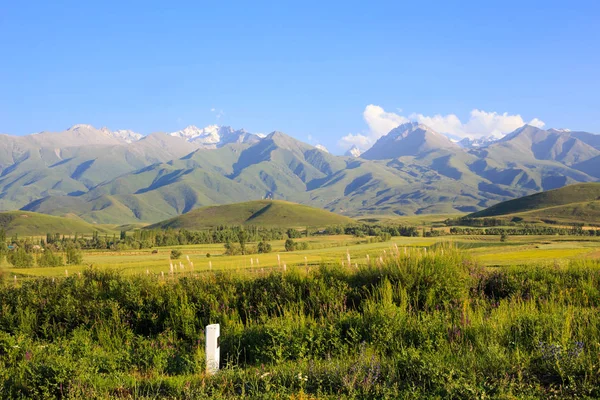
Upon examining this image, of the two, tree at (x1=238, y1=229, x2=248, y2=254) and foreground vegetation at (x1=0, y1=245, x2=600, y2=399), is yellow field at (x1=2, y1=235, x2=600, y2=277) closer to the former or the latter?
foreground vegetation at (x1=0, y1=245, x2=600, y2=399)

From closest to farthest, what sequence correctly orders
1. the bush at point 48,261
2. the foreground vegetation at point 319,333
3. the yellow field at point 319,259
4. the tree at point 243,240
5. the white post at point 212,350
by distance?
the foreground vegetation at point 319,333 < the white post at point 212,350 < the yellow field at point 319,259 < the bush at point 48,261 < the tree at point 243,240

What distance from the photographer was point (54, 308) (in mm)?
13461

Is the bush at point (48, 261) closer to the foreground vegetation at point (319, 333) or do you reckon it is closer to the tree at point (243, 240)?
the tree at point (243, 240)

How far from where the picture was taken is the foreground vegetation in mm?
7582

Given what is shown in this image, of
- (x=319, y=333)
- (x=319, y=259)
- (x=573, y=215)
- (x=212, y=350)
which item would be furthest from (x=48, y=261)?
(x=573, y=215)

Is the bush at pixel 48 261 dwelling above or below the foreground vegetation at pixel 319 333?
below

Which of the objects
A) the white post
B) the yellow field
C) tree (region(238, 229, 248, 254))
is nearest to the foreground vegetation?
the white post

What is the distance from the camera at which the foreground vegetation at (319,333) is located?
7.58 m

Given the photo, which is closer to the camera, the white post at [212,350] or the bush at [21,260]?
the white post at [212,350]

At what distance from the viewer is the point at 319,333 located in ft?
32.3

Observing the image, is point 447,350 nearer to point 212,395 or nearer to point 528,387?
point 528,387

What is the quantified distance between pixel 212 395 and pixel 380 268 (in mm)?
7701

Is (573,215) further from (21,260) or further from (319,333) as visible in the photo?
(319,333)

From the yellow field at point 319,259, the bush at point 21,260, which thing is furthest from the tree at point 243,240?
the bush at point 21,260
